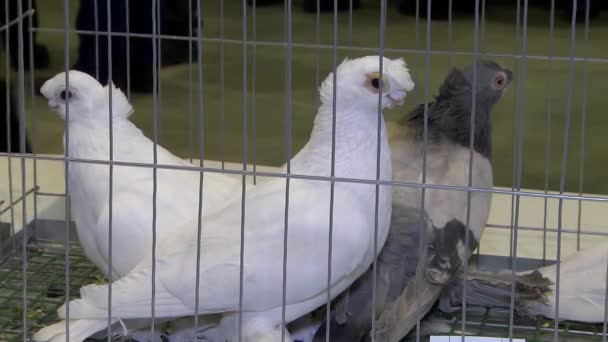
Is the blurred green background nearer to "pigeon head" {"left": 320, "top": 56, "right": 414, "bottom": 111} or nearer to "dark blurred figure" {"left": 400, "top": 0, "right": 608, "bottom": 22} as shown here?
"dark blurred figure" {"left": 400, "top": 0, "right": 608, "bottom": 22}

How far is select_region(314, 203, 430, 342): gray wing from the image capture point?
5.12ft

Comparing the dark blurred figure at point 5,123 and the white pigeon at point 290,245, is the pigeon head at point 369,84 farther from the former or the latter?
the dark blurred figure at point 5,123

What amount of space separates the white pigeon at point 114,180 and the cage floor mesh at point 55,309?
131mm

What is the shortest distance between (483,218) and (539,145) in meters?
1.40

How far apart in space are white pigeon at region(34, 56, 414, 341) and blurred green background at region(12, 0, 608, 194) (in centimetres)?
93

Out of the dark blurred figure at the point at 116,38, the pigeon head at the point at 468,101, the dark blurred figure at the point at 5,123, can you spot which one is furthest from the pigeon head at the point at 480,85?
the dark blurred figure at the point at 5,123

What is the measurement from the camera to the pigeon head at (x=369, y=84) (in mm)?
1494

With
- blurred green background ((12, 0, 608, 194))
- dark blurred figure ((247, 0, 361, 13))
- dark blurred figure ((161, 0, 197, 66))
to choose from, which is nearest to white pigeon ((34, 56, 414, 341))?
blurred green background ((12, 0, 608, 194))

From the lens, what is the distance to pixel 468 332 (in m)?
1.65

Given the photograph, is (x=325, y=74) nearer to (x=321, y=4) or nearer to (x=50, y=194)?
(x=321, y=4)

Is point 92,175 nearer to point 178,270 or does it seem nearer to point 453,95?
point 178,270

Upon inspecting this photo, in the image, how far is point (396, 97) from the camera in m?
1.50

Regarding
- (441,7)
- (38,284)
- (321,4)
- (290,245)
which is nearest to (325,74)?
(321,4)

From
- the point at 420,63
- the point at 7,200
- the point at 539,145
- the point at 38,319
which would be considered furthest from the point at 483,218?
the point at 420,63
